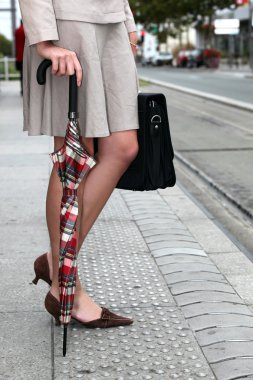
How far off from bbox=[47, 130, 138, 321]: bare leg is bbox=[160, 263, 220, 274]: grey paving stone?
0.97 metres

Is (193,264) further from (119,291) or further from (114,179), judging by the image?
(114,179)

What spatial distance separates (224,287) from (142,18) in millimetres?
90989

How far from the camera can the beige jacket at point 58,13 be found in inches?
117

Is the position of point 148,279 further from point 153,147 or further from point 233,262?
point 153,147

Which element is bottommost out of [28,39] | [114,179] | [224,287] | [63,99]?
[224,287]

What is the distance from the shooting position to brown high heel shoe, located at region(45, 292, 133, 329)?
10.5ft

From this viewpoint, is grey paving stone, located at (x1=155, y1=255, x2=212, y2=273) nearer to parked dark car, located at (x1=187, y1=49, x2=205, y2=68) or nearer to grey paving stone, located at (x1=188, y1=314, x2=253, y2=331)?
grey paving stone, located at (x1=188, y1=314, x2=253, y2=331)

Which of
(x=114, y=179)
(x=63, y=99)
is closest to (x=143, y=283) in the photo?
(x=114, y=179)

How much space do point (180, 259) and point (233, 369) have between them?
1.59m

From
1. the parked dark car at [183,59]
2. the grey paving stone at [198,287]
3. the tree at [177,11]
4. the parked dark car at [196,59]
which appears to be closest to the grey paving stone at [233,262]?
the grey paving stone at [198,287]

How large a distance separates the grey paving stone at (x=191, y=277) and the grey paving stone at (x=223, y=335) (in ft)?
2.38

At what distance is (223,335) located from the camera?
3.17m

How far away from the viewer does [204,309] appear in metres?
3.51

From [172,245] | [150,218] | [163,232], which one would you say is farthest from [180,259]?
[150,218]
